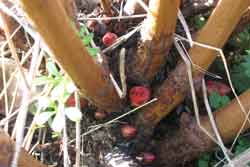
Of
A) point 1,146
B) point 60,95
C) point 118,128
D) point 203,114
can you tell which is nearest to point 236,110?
point 203,114

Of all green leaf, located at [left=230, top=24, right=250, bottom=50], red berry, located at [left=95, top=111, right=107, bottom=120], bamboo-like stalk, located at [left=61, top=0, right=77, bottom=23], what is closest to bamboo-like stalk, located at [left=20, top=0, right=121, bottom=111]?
red berry, located at [left=95, top=111, right=107, bottom=120]

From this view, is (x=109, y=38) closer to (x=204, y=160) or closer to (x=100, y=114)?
(x=100, y=114)

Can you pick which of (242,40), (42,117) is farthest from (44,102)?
(242,40)

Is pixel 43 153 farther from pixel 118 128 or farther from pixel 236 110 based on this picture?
pixel 236 110

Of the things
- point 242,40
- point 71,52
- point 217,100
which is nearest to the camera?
point 71,52

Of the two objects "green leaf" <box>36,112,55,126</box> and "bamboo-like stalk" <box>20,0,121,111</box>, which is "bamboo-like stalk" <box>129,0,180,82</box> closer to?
"bamboo-like stalk" <box>20,0,121,111</box>

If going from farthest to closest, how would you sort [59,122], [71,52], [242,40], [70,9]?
[242,40], [70,9], [59,122], [71,52]

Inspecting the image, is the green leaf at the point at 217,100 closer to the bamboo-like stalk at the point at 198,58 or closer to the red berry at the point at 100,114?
the bamboo-like stalk at the point at 198,58
